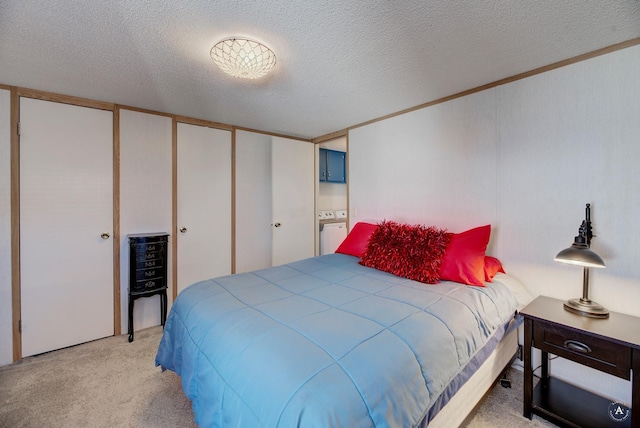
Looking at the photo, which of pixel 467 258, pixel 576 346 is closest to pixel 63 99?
pixel 467 258

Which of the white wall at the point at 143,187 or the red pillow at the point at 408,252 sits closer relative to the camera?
the red pillow at the point at 408,252

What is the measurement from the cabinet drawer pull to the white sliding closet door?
296 centimetres

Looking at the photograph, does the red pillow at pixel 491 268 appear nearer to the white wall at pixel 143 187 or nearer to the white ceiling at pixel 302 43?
the white ceiling at pixel 302 43

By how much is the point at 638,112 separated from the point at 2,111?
4.60 m

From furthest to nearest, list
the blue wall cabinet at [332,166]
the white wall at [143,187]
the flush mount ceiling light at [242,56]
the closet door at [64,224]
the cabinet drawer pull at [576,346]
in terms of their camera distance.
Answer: the blue wall cabinet at [332,166] < the white wall at [143,187] < the closet door at [64,224] < the flush mount ceiling light at [242,56] < the cabinet drawer pull at [576,346]

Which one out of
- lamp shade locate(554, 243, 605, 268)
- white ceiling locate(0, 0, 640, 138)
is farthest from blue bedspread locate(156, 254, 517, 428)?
white ceiling locate(0, 0, 640, 138)

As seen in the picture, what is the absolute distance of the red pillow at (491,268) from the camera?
6.30 ft

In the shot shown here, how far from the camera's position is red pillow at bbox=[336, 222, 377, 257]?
8.87 feet

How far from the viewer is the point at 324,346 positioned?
3.38 feet

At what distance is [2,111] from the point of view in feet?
7.03

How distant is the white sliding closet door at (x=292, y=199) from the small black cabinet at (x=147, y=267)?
1360mm
